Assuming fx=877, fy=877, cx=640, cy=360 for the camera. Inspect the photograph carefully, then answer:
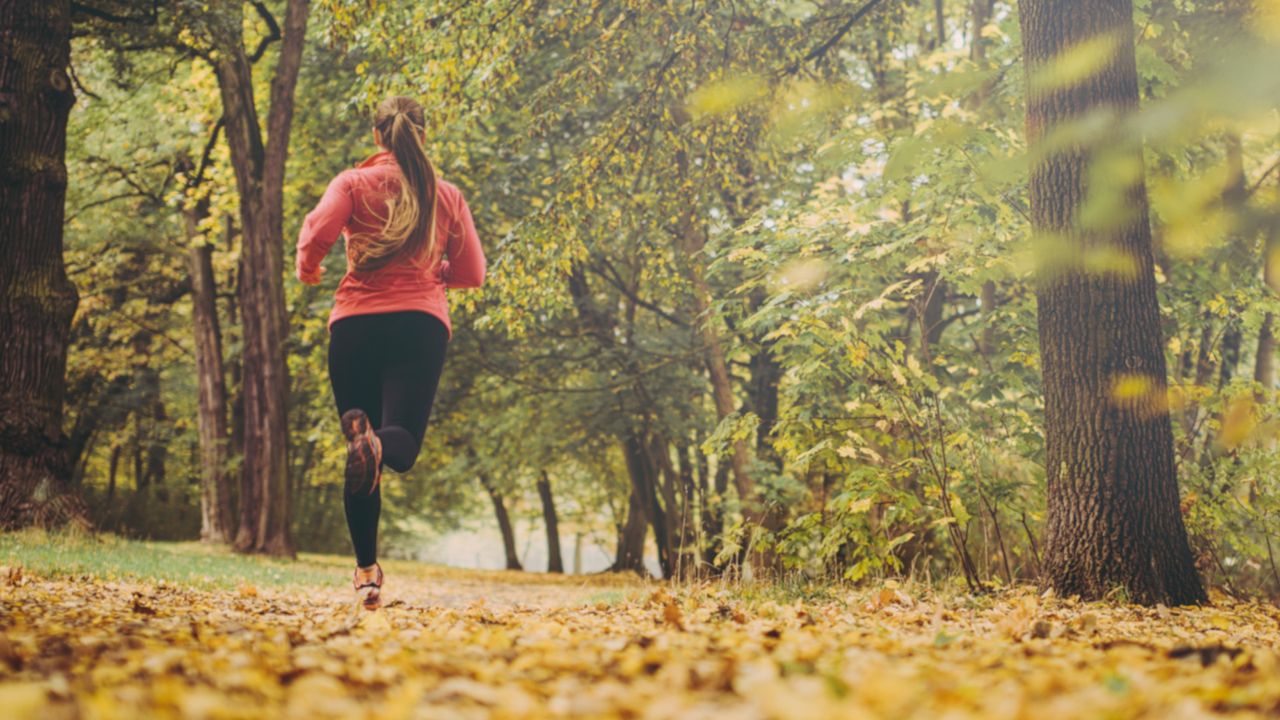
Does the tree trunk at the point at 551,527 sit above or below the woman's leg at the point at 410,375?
below

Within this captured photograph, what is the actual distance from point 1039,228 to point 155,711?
4486 millimetres

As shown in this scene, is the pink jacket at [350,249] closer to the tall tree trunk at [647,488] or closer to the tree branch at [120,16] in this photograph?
the tree branch at [120,16]

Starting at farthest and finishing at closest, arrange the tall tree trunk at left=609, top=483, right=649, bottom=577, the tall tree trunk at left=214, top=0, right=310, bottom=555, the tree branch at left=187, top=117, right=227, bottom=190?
the tall tree trunk at left=609, top=483, right=649, bottom=577, the tree branch at left=187, top=117, right=227, bottom=190, the tall tree trunk at left=214, top=0, right=310, bottom=555

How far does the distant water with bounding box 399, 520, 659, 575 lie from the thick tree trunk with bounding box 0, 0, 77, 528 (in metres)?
14.3

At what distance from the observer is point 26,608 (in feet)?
10.3

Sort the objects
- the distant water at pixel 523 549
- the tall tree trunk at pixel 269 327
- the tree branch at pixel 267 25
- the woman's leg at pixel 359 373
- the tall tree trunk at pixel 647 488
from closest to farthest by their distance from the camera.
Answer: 1. the woman's leg at pixel 359 373
2. the tall tree trunk at pixel 269 327
3. the tree branch at pixel 267 25
4. the tall tree trunk at pixel 647 488
5. the distant water at pixel 523 549

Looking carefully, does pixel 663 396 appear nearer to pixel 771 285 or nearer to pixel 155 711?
pixel 771 285

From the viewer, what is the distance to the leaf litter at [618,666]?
1492 mm

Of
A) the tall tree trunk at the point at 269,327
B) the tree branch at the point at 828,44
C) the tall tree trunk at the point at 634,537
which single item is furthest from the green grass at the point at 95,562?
the tall tree trunk at the point at 634,537

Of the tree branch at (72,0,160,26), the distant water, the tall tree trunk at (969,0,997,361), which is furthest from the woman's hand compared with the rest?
the distant water

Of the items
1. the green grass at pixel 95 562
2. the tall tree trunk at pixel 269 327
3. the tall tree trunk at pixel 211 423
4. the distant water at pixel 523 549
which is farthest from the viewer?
the distant water at pixel 523 549

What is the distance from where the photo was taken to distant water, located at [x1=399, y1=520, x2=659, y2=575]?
3072cm

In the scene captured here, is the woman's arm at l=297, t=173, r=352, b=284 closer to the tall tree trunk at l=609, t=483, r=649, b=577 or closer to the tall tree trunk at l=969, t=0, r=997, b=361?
the tall tree trunk at l=969, t=0, r=997, b=361

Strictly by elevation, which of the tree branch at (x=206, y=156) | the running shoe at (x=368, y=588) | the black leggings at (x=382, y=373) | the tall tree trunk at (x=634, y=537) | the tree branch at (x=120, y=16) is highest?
the tree branch at (x=206, y=156)
